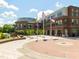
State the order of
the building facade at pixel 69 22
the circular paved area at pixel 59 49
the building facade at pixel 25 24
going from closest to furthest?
the circular paved area at pixel 59 49
the building facade at pixel 69 22
the building facade at pixel 25 24

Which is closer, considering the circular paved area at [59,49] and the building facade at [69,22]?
the circular paved area at [59,49]

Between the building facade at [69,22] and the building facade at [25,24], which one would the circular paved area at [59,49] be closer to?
the building facade at [69,22]

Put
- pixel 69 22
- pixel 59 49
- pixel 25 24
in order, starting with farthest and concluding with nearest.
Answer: pixel 25 24 → pixel 69 22 → pixel 59 49

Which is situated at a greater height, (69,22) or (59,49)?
(69,22)

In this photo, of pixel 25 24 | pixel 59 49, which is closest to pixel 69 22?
pixel 25 24

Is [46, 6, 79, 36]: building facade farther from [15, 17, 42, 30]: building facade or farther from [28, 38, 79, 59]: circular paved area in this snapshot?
[28, 38, 79, 59]: circular paved area

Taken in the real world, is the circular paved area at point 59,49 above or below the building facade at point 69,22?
below

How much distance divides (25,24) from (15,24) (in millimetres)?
5626

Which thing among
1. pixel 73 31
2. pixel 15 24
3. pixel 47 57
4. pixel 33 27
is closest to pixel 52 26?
pixel 73 31

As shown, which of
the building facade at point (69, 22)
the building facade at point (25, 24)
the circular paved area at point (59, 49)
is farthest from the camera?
the building facade at point (25, 24)

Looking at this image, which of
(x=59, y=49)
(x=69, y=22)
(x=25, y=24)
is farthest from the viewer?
(x=25, y=24)

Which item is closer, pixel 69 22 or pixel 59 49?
pixel 59 49

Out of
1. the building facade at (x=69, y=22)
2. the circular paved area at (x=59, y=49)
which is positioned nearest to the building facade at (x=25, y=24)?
the building facade at (x=69, y=22)

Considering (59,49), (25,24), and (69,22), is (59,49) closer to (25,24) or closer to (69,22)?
(69,22)
